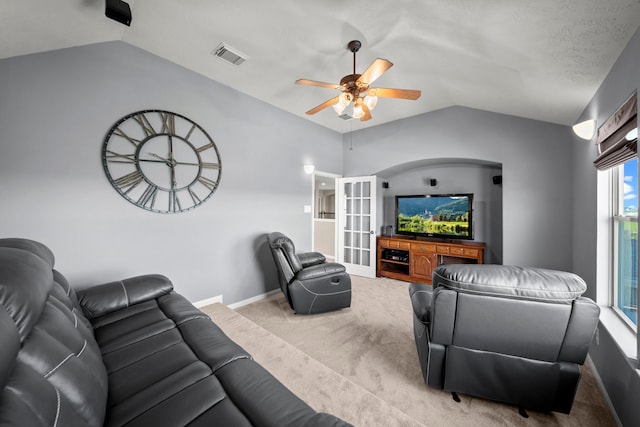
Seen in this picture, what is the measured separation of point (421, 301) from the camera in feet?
6.03

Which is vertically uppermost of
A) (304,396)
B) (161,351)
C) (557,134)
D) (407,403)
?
(557,134)

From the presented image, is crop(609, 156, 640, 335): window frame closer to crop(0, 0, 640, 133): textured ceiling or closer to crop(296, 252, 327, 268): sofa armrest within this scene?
crop(0, 0, 640, 133): textured ceiling

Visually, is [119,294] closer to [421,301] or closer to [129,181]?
[129,181]

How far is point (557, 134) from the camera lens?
10.5ft

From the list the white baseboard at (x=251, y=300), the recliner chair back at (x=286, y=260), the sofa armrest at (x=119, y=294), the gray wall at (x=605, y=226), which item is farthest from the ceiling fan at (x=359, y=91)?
the white baseboard at (x=251, y=300)

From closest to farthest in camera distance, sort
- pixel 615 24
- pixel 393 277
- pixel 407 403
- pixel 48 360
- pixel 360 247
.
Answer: pixel 48 360 < pixel 615 24 < pixel 407 403 < pixel 393 277 < pixel 360 247

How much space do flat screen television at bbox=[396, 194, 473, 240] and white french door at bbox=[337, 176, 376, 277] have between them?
0.61 m

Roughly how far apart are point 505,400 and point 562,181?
3.02 metres

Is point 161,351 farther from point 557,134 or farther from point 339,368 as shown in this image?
point 557,134

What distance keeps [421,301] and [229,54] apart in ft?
10.0

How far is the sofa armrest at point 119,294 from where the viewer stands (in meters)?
1.79

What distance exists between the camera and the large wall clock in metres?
2.42

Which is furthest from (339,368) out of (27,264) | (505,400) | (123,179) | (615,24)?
(615,24)

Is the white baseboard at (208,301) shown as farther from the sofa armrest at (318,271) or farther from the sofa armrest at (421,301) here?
the sofa armrest at (421,301)
